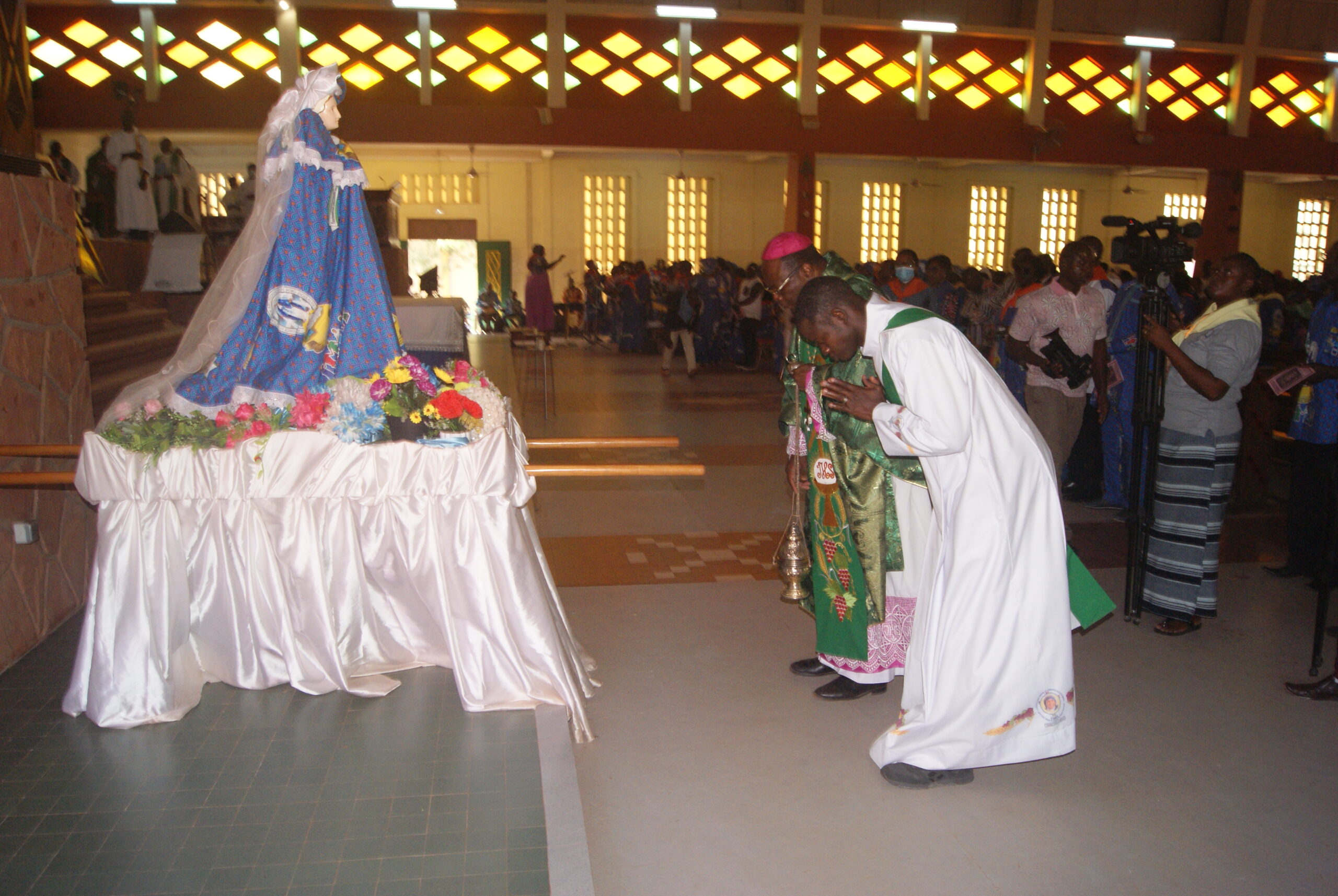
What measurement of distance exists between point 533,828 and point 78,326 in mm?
3461

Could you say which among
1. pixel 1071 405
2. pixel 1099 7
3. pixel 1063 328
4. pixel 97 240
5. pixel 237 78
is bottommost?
pixel 1071 405

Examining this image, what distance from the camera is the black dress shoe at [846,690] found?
364 centimetres

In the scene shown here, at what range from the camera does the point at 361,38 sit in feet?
43.8

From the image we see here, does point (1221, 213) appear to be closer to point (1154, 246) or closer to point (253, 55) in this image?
point (1154, 246)

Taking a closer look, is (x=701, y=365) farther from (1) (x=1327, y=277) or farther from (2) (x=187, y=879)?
(2) (x=187, y=879)

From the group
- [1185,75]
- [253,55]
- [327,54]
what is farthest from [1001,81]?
[253,55]

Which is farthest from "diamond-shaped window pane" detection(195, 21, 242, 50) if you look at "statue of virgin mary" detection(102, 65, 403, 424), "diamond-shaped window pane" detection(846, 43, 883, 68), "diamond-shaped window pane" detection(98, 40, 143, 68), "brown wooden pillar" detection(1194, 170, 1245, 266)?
"brown wooden pillar" detection(1194, 170, 1245, 266)

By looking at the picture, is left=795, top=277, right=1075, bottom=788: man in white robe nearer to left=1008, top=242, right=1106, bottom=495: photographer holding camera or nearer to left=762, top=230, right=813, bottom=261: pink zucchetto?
left=762, top=230, right=813, bottom=261: pink zucchetto

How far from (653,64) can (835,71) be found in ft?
8.89

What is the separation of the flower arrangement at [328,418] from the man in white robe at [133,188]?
890cm

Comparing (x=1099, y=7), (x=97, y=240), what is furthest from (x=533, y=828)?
(x=1099, y=7)

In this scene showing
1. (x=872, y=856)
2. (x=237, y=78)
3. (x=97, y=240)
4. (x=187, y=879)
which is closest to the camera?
(x=187, y=879)

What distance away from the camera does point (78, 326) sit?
4.64 m

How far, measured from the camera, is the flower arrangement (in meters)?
3.36
